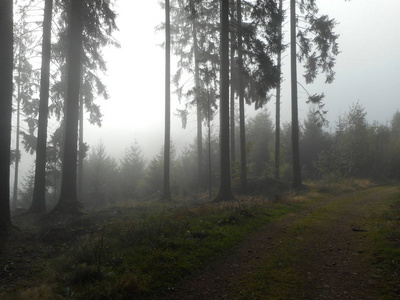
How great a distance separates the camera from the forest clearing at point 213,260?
4348mm

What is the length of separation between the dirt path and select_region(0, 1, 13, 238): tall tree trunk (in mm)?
6355

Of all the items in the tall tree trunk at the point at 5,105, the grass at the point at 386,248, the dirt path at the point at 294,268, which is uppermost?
the tall tree trunk at the point at 5,105

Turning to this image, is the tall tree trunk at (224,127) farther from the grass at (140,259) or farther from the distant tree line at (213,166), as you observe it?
the distant tree line at (213,166)

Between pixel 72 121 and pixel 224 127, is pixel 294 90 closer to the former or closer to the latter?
pixel 224 127

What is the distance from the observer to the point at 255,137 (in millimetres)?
36031

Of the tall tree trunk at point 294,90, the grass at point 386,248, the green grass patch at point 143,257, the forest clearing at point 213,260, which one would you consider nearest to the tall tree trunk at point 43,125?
the forest clearing at point 213,260

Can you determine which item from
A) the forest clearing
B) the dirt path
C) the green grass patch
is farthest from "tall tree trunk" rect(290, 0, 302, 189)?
the green grass patch

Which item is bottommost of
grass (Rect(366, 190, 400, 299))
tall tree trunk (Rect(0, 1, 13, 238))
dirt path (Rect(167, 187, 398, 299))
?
dirt path (Rect(167, 187, 398, 299))

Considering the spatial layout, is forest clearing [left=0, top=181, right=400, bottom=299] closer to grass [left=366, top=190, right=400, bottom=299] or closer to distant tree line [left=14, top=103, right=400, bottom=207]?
grass [left=366, top=190, right=400, bottom=299]

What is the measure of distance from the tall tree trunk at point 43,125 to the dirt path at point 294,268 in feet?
39.6

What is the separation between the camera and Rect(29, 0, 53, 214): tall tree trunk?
1452 centimetres

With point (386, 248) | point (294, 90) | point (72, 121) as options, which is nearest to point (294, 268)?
point (386, 248)

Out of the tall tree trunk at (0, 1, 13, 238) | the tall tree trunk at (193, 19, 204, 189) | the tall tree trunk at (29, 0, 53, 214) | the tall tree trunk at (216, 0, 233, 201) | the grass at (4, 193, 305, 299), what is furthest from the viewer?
the tall tree trunk at (193, 19, 204, 189)

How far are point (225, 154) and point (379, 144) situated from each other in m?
23.3
